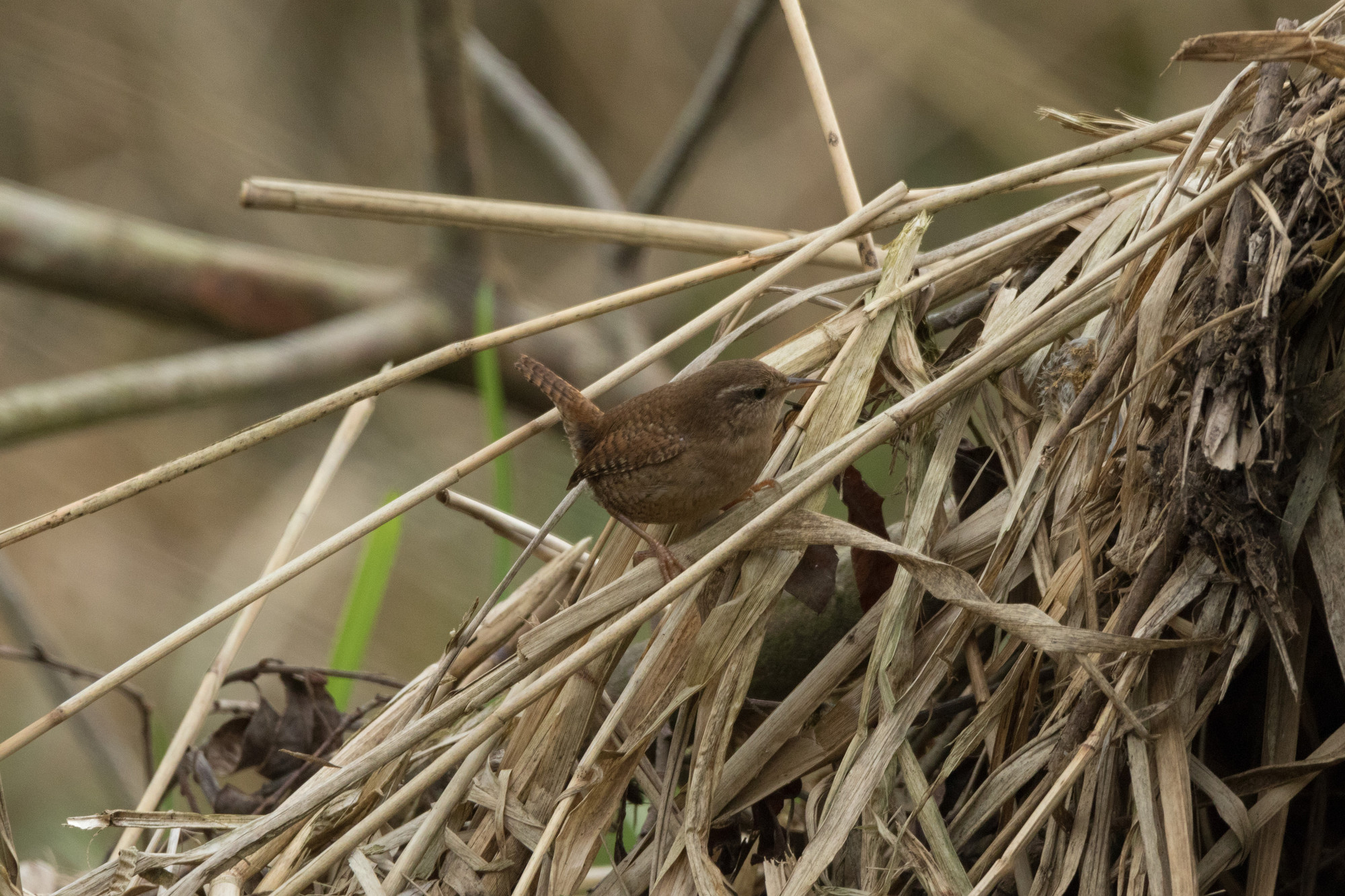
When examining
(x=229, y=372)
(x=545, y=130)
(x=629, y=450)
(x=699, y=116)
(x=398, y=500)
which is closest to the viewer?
(x=398, y=500)

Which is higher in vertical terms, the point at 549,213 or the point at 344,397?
the point at 549,213

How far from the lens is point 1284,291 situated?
1.12 meters

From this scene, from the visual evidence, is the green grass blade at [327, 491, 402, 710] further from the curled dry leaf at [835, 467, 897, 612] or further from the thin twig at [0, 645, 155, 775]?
the curled dry leaf at [835, 467, 897, 612]

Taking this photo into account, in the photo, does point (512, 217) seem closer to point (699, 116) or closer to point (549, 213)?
point (549, 213)

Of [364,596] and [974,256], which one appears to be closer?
[974,256]

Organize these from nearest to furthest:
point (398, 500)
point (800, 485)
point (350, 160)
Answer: point (800, 485) → point (398, 500) → point (350, 160)

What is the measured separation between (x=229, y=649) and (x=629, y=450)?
75cm

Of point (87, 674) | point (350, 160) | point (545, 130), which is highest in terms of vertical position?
point (350, 160)

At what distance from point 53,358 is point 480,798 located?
5059mm

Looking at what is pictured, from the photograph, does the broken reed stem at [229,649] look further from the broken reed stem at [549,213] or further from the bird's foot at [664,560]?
the bird's foot at [664,560]

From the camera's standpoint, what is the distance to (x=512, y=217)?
1.70 meters

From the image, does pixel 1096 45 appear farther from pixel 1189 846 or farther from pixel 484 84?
pixel 1189 846

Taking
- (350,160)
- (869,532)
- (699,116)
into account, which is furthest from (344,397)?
(350,160)

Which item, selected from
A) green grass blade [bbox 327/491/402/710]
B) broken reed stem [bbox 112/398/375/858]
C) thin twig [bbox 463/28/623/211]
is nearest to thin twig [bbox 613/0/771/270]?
thin twig [bbox 463/28/623/211]
